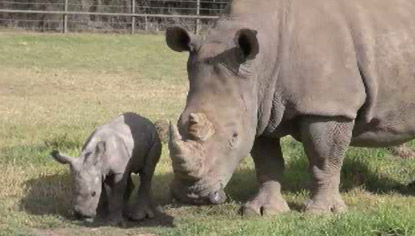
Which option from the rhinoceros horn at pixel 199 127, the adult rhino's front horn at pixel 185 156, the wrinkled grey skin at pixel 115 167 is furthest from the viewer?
the wrinkled grey skin at pixel 115 167

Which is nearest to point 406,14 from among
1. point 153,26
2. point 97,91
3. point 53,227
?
point 53,227

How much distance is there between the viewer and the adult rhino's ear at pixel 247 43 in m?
6.61

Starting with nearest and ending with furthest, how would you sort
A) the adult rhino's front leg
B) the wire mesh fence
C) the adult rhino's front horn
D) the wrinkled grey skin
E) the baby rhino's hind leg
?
the adult rhino's front horn
the wrinkled grey skin
the adult rhino's front leg
the baby rhino's hind leg
the wire mesh fence

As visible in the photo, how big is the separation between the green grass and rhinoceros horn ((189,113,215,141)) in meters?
0.73

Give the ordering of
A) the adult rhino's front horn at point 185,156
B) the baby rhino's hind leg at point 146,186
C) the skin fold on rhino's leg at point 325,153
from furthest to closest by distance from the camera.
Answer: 1. the baby rhino's hind leg at point 146,186
2. the skin fold on rhino's leg at point 325,153
3. the adult rhino's front horn at point 185,156

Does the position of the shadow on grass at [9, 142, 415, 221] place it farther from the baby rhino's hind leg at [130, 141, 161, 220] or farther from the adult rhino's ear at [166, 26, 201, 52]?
the adult rhino's ear at [166, 26, 201, 52]

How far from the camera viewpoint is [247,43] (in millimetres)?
6719

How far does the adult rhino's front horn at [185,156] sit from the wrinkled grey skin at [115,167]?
3.04ft

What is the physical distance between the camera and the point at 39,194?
26.0 ft

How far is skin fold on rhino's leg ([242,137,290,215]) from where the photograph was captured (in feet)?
24.6

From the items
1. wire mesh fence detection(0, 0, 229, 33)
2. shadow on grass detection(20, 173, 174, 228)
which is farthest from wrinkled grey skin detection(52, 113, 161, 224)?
wire mesh fence detection(0, 0, 229, 33)

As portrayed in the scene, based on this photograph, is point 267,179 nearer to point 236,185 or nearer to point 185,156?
point 236,185

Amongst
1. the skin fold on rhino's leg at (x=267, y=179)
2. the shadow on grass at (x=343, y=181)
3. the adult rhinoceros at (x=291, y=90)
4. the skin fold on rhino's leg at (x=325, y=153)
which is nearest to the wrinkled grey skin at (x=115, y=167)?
the adult rhinoceros at (x=291, y=90)

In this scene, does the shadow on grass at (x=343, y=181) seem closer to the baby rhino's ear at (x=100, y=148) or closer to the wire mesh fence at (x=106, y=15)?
the baby rhino's ear at (x=100, y=148)
